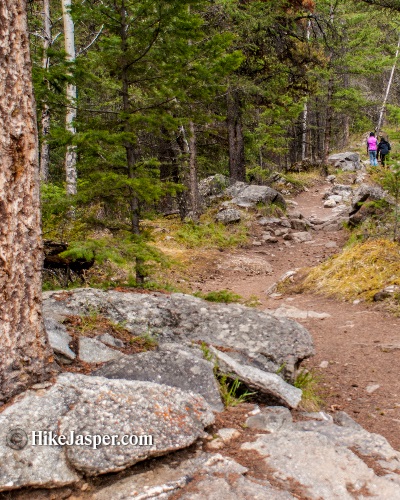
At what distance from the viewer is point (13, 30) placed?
2697mm

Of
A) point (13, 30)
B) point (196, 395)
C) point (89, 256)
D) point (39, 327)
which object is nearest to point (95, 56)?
point (89, 256)

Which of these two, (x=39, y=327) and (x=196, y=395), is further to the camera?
(x=196, y=395)

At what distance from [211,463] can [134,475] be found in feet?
1.48

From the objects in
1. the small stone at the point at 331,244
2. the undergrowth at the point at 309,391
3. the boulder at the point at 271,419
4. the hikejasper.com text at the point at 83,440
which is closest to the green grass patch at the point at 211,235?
the small stone at the point at 331,244

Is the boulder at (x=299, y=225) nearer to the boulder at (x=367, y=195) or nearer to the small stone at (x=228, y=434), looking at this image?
the boulder at (x=367, y=195)

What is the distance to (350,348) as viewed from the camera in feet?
20.3

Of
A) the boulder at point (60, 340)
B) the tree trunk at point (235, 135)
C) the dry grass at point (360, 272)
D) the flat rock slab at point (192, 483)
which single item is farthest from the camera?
the tree trunk at point (235, 135)

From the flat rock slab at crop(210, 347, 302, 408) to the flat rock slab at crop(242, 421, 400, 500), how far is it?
0.55 metres

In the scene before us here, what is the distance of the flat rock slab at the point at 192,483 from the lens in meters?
2.26

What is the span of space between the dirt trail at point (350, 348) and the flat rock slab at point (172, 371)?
1.73 metres

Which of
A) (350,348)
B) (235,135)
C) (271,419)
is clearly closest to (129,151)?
(271,419)

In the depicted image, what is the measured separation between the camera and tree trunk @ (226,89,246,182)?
52.0ft

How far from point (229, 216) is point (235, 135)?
392 cm

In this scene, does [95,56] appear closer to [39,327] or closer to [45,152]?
[39,327]
